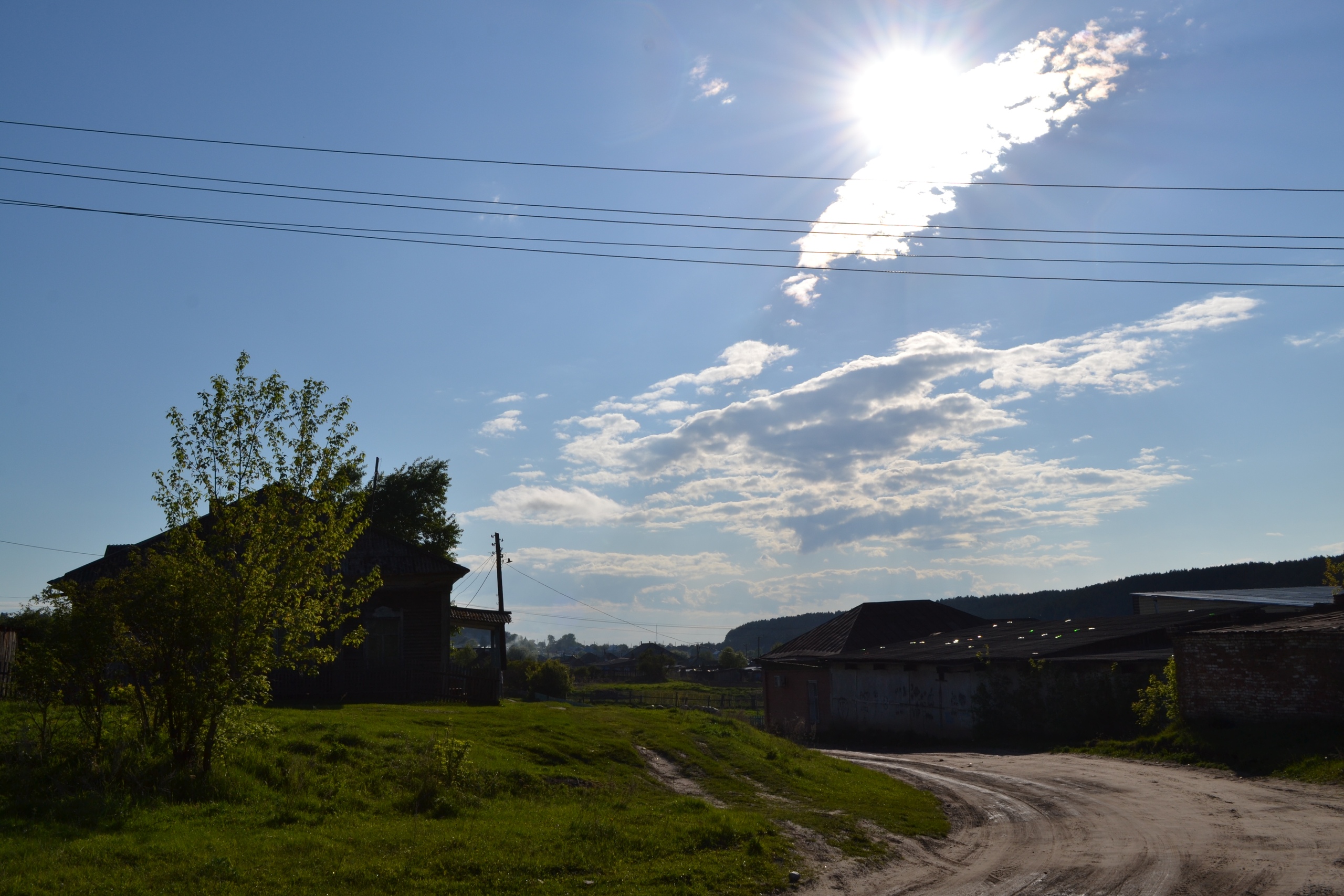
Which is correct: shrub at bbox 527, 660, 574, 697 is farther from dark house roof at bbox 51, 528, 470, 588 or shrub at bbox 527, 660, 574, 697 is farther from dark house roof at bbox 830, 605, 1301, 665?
dark house roof at bbox 51, 528, 470, 588

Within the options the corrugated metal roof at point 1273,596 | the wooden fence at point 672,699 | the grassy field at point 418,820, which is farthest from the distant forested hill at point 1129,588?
the grassy field at point 418,820

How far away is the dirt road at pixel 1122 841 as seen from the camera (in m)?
9.97

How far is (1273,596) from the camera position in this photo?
1879 inches

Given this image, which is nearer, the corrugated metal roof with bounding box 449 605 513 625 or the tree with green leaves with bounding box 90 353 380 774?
the tree with green leaves with bounding box 90 353 380 774

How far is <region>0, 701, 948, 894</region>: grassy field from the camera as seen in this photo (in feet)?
29.0

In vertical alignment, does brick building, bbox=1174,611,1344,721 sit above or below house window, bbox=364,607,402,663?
below

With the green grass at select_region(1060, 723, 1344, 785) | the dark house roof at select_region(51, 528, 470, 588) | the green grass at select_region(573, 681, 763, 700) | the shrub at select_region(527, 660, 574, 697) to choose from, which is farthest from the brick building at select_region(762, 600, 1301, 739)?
the green grass at select_region(573, 681, 763, 700)

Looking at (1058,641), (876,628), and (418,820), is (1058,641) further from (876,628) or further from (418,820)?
(418,820)

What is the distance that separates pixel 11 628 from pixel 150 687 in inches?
353

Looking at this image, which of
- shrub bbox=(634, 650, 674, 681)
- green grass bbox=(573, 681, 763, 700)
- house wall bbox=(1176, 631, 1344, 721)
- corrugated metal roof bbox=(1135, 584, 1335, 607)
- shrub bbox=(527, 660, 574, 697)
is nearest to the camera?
house wall bbox=(1176, 631, 1344, 721)

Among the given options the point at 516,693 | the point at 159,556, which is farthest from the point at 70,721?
the point at 516,693

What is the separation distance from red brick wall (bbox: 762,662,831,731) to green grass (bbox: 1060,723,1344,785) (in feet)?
52.8

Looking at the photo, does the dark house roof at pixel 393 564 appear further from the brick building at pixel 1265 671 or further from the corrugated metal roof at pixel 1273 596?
the corrugated metal roof at pixel 1273 596

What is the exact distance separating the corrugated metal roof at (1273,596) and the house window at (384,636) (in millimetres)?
38907
